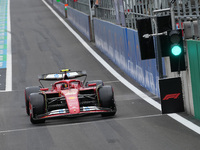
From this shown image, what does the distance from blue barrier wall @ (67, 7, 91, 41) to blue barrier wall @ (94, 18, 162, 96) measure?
553 centimetres

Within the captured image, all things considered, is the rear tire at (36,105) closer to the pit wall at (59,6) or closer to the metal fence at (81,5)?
the metal fence at (81,5)

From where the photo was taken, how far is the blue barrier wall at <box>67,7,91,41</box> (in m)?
33.0

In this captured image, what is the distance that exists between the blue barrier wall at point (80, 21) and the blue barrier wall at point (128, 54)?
5.53 metres

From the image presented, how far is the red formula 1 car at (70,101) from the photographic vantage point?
1177 cm

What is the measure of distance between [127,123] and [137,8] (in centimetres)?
815

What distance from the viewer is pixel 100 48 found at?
28031mm

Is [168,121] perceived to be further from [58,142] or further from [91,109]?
[58,142]

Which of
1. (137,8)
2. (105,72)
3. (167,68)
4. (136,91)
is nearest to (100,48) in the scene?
(105,72)

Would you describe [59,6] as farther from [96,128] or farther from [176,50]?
[176,50]

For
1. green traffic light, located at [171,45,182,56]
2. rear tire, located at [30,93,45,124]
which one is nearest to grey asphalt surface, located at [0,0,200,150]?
rear tire, located at [30,93,45,124]

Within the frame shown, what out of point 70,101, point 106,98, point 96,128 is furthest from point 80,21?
point 96,128

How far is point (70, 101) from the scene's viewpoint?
11875 millimetres

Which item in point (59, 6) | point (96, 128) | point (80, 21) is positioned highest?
point (59, 6)

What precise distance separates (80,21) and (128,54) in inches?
688
